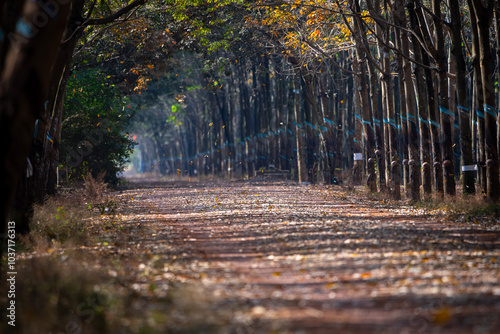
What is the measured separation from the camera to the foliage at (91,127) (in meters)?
29.0

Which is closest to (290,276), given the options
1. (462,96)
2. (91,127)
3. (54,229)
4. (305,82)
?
(54,229)

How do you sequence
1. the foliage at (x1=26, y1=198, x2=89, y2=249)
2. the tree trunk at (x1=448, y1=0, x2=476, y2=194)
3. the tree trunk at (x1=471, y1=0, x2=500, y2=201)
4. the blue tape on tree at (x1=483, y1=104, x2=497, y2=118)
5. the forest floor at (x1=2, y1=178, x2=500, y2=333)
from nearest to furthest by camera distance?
the forest floor at (x1=2, y1=178, x2=500, y2=333), the foliage at (x1=26, y1=198, x2=89, y2=249), the tree trunk at (x1=471, y1=0, x2=500, y2=201), the blue tape on tree at (x1=483, y1=104, x2=497, y2=118), the tree trunk at (x1=448, y1=0, x2=476, y2=194)

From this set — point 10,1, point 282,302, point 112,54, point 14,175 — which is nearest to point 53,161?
point 112,54

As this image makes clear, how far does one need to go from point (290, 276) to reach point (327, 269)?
0.62 metres

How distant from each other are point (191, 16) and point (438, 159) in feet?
43.8

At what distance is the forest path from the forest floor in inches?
0.7

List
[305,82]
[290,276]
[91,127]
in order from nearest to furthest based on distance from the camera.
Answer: [290,276] < [91,127] < [305,82]

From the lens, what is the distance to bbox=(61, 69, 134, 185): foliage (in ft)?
95.1

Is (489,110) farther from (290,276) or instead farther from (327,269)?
(290,276)

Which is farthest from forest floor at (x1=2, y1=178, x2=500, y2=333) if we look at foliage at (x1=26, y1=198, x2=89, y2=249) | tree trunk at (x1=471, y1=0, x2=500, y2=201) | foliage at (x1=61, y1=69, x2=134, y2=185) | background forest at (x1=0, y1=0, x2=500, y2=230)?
foliage at (x1=61, y1=69, x2=134, y2=185)

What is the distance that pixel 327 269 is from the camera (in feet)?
27.7

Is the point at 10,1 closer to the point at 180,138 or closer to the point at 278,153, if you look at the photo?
the point at 278,153

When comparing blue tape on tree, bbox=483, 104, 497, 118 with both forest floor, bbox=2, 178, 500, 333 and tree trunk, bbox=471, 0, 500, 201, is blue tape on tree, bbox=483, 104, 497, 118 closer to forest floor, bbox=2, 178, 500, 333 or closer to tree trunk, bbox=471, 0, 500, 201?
tree trunk, bbox=471, 0, 500, 201

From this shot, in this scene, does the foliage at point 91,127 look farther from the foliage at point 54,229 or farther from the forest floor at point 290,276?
the forest floor at point 290,276
